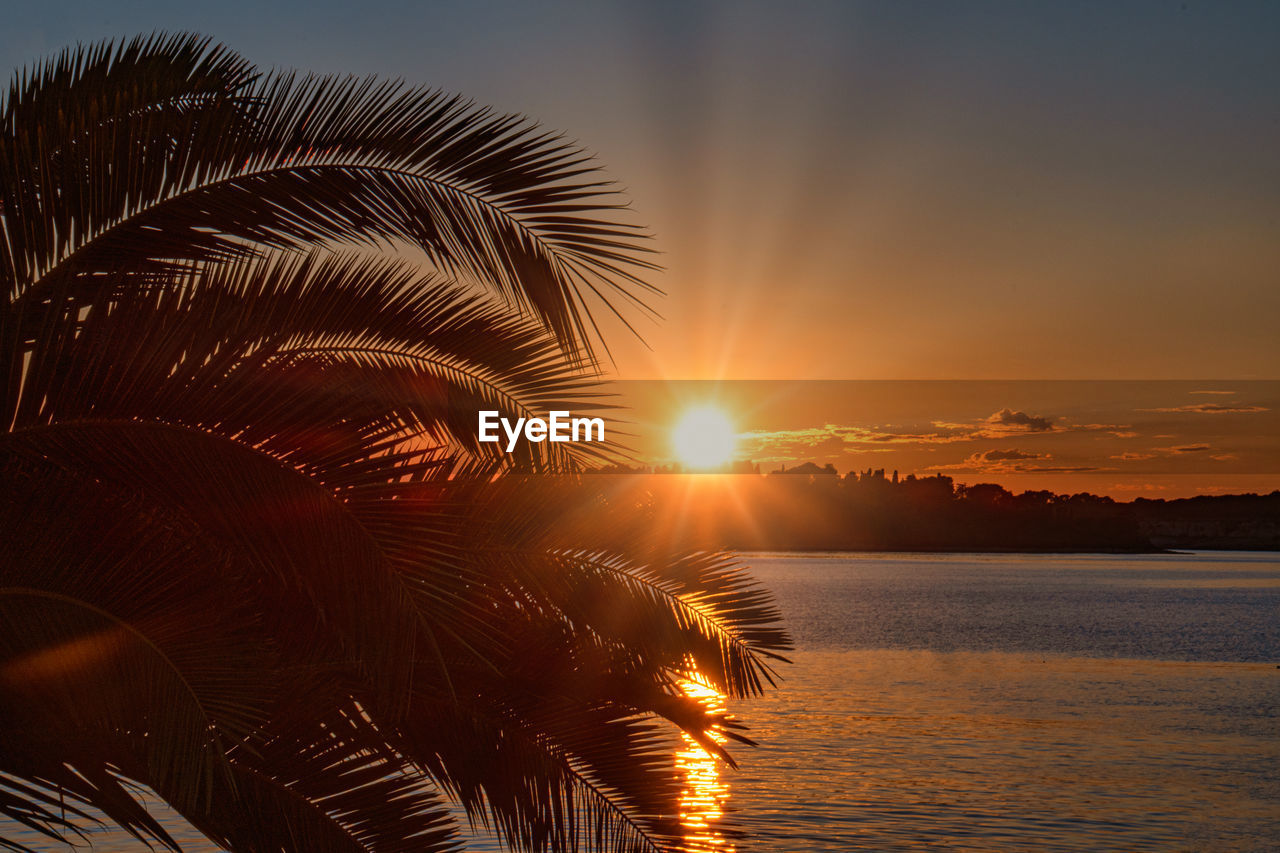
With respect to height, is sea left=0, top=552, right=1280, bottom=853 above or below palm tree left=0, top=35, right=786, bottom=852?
below

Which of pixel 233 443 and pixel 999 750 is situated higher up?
pixel 233 443

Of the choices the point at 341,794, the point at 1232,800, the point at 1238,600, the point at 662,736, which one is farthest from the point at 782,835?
the point at 1238,600

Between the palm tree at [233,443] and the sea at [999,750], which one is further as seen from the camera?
the sea at [999,750]

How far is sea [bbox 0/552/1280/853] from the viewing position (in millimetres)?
17062

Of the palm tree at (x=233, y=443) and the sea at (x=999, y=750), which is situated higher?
the palm tree at (x=233, y=443)

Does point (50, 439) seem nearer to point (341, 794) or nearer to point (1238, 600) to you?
point (341, 794)

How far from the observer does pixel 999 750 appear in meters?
24.9

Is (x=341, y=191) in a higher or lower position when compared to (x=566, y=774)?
higher

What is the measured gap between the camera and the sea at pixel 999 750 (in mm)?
17062

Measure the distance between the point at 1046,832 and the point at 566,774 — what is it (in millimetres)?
13569

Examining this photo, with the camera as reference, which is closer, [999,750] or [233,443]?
[233,443]

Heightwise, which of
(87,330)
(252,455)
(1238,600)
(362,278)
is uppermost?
(362,278)

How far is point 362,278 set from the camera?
214 inches

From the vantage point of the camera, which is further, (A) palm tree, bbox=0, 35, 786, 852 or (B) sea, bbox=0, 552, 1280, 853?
(B) sea, bbox=0, 552, 1280, 853
